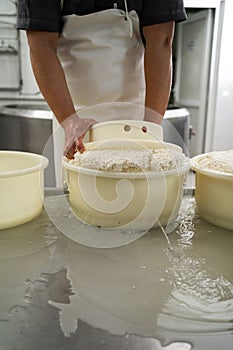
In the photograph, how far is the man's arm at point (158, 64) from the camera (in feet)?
3.17

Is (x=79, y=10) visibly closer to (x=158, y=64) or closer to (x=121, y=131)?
(x=158, y=64)

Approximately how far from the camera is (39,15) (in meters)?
0.82

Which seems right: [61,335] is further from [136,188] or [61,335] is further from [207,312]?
Result: [136,188]

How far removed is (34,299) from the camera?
1.51 ft

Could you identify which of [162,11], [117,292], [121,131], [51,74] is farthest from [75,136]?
[162,11]

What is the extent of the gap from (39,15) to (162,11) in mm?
310

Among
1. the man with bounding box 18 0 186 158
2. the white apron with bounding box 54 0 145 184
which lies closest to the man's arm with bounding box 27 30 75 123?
the man with bounding box 18 0 186 158

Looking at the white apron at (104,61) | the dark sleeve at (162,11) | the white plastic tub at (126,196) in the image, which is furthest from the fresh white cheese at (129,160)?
the dark sleeve at (162,11)

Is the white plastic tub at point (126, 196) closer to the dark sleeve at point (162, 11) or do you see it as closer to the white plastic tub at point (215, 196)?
the white plastic tub at point (215, 196)

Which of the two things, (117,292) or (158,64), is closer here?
(117,292)

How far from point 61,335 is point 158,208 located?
1.06 feet

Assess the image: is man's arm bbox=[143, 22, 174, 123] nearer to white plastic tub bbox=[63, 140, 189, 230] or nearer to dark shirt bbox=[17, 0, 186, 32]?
dark shirt bbox=[17, 0, 186, 32]

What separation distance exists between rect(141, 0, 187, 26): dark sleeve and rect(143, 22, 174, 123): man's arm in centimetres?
2

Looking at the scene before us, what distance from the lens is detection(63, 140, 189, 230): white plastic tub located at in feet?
2.08
